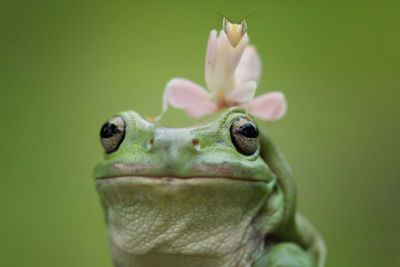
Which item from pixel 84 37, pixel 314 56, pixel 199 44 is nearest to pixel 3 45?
pixel 84 37

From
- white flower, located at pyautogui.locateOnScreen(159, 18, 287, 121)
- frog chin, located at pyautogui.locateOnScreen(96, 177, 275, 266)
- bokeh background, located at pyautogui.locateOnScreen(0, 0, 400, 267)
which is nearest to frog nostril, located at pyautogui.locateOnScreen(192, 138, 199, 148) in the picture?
frog chin, located at pyautogui.locateOnScreen(96, 177, 275, 266)

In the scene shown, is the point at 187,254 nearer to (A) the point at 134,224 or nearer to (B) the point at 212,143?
(A) the point at 134,224

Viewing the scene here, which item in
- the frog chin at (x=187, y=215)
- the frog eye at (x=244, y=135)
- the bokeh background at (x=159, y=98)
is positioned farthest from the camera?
the bokeh background at (x=159, y=98)

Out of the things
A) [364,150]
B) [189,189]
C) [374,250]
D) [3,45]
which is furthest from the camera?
[3,45]

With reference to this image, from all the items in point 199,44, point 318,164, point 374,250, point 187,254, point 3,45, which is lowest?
point 374,250

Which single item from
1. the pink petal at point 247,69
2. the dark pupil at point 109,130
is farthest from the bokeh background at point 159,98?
the dark pupil at point 109,130

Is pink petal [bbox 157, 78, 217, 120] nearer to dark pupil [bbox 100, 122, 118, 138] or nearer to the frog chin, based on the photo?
dark pupil [bbox 100, 122, 118, 138]

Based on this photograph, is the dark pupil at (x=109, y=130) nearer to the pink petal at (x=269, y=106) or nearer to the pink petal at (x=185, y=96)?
the pink petal at (x=185, y=96)
